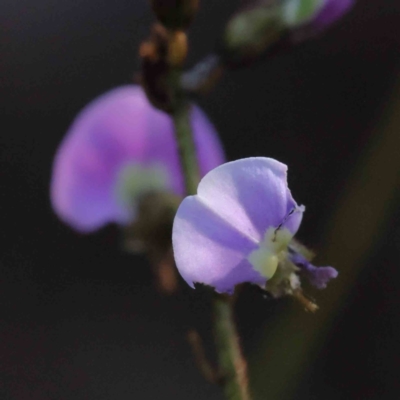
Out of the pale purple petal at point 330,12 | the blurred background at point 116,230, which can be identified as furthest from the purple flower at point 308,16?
the blurred background at point 116,230

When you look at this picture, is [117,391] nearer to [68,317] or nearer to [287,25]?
[68,317]

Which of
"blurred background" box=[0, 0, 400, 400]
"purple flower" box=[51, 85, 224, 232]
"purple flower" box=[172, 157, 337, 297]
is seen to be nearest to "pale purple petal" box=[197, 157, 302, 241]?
"purple flower" box=[172, 157, 337, 297]

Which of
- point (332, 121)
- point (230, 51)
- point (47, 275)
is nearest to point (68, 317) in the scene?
point (47, 275)

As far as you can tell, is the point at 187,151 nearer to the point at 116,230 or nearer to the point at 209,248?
the point at 209,248

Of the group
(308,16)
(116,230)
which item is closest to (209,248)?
(308,16)

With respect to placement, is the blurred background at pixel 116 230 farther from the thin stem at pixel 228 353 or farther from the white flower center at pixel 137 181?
the thin stem at pixel 228 353

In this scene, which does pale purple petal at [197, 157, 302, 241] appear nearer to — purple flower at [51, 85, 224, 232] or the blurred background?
purple flower at [51, 85, 224, 232]

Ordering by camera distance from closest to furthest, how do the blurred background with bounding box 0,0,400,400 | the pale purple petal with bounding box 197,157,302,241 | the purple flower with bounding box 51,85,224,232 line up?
the pale purple petal with bounding box 197,157,302,241
the purple flower with bounding box 51,85,224,232
the blurred background with bounding box 0,0,400,400
